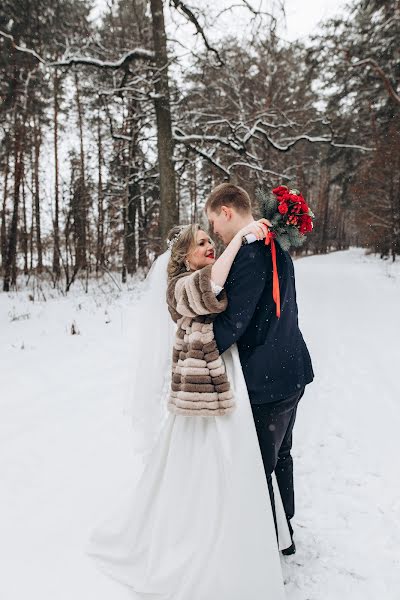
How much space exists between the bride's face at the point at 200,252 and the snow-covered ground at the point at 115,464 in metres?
1.82

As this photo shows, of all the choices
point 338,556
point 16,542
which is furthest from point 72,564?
point 338,556

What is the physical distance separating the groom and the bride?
0.20ft

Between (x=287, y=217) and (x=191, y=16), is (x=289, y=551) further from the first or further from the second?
(x=191, y=16)

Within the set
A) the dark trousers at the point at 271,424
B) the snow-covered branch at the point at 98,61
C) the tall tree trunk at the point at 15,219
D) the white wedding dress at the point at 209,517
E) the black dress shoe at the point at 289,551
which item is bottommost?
the black dress shoe at the point at 289,551

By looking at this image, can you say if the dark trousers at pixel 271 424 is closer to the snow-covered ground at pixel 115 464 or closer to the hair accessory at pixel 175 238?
the snow-covered ground at pixel 115 464

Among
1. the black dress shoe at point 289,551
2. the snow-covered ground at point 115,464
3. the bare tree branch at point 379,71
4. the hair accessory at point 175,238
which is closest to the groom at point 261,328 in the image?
the hair accessory at point 175,238

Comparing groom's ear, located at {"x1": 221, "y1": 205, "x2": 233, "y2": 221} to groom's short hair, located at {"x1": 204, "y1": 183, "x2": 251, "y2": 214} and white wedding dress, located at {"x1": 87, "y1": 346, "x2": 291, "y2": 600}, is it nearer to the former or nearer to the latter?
groom's short hair, located at {"x1": 204, "y1": 183, "x2": 251, "y2": 214}

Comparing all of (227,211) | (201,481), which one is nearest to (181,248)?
(227,211)

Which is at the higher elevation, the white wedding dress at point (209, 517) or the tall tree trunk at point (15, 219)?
the tall tree trunk at point (15, 219)

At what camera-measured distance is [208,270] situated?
6.50ft

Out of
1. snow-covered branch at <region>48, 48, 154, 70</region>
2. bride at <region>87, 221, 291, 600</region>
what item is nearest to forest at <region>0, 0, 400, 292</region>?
snow-covered branch at <region>48, 48, 154, 70</region>

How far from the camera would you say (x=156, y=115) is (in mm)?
8844

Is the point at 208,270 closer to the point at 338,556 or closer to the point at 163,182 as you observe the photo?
the point at 338,556

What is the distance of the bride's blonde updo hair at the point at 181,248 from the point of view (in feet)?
7.52
